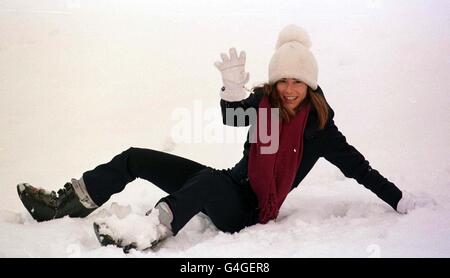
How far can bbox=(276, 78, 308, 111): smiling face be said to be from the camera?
115 cm

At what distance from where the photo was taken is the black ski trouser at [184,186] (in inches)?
41.8

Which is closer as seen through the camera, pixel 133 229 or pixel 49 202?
pixel 133 229

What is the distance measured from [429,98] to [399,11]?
29cm

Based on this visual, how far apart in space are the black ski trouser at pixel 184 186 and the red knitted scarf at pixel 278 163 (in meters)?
0.04

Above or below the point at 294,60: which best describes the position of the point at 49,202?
below

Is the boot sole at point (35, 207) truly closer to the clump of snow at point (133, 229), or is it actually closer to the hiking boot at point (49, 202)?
the hiking boot at point (49, 202)

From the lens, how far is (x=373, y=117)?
157cm

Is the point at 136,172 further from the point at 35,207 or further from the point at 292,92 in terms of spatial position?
the point at 292,92

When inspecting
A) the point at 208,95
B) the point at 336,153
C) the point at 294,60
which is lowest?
the point at 336,153

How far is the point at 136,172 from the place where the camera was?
1.20 m

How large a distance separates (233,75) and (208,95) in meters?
0.43

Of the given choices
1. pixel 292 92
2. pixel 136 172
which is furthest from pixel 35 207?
pixel 292 92
